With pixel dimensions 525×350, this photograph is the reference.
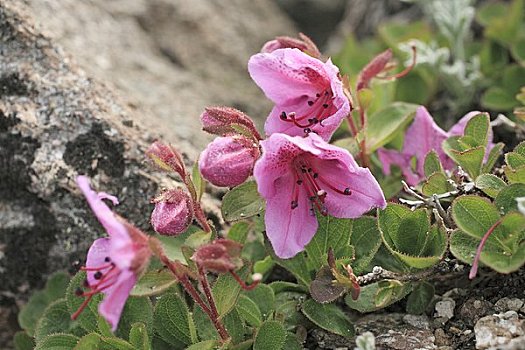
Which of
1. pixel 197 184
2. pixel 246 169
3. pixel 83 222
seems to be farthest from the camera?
pixel 83 222

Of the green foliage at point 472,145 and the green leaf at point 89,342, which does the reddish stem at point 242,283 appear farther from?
the green foliage at point 472,145

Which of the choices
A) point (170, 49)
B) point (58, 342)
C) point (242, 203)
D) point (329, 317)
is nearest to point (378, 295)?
point (329, 317)

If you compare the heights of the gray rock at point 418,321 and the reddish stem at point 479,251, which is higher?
the reddish stem at point 479,251

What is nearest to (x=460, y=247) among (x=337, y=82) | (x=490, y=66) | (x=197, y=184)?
(x=337, y=82)

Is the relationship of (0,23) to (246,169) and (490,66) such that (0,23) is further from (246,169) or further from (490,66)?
(490,66)

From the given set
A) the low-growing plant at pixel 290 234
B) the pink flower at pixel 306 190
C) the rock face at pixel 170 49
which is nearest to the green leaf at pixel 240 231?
the low-growing plant at pixel 290 234
